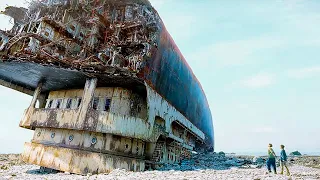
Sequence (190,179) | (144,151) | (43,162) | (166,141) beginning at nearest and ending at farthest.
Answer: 1. (190,179)
2. (43,162)
3. (144,151)
4. (166,141)

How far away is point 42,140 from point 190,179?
1479 centimetres

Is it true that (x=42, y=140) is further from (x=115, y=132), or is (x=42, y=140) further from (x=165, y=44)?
(x=165, y=44)

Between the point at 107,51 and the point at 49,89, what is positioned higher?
the point at 107,51

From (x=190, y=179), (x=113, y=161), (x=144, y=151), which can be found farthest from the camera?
(x=144, y=151)

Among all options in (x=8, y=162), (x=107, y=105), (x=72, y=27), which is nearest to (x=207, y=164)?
(x=107, y=105)

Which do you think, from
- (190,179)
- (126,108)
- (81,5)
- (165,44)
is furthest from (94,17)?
(190,179)

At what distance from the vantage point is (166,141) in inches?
890

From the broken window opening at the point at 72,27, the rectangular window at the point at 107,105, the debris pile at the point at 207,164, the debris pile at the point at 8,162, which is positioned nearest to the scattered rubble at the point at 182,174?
the debris pile at the point at 207,164

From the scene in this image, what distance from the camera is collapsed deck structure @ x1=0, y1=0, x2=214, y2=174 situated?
17.2 meters

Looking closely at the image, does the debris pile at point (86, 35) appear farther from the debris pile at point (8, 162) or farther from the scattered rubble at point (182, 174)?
the debris pile at point (8, 162)

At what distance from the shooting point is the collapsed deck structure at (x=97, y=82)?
1716 cm

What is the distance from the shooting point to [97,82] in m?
19.2

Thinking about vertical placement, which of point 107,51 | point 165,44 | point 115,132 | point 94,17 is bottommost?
point 115,132

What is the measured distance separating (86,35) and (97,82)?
23.1 feet
